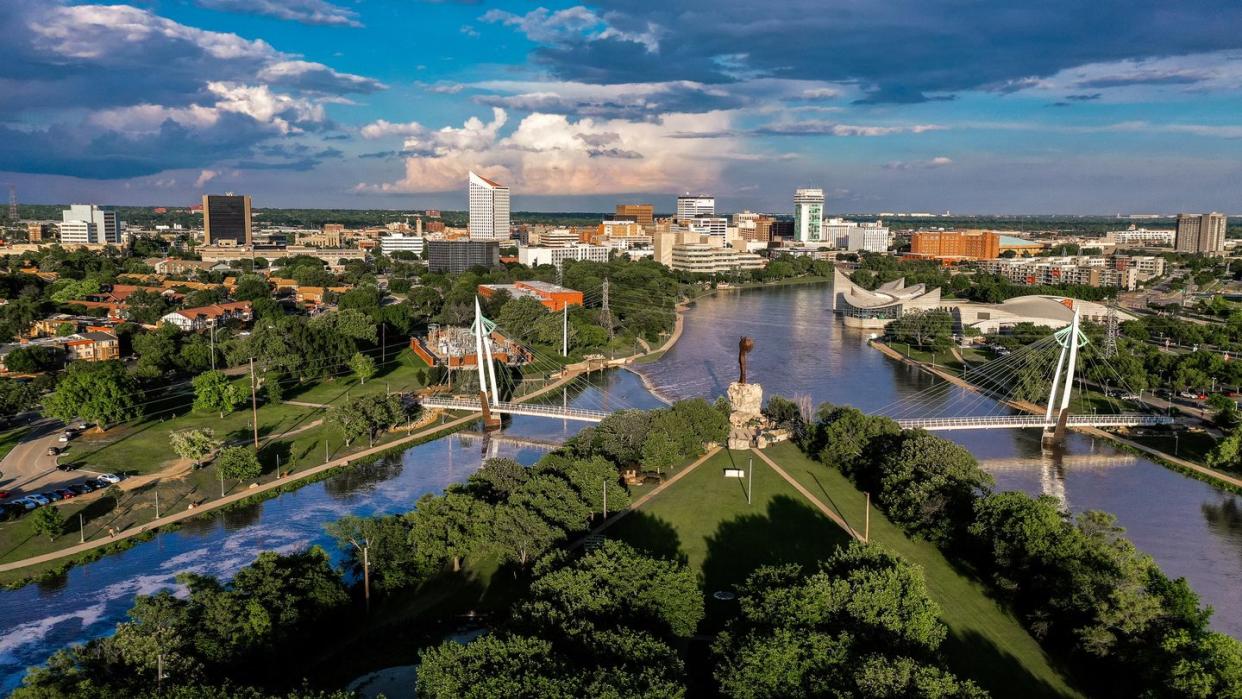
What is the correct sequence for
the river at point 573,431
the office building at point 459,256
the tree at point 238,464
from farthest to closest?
1. the office building at point 459,256
2. the tree at point 238,464
3. the river at point 573,431

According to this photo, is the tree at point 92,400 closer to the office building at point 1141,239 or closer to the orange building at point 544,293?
the orange building at point 544,293

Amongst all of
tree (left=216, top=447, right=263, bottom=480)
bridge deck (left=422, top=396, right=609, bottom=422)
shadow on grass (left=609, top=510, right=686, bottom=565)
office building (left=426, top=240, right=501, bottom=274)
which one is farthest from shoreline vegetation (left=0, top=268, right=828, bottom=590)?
office building (left=426, top=240, right=501, bottom=274)

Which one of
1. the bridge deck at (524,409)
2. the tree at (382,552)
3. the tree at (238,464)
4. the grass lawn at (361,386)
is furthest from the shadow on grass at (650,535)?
the grass lawn at (361,386)

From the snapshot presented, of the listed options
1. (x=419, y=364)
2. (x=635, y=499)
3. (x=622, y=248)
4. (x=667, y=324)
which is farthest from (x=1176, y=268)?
(x=635, y=499)

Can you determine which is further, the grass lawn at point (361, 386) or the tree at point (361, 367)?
the tree at point (361, 367)

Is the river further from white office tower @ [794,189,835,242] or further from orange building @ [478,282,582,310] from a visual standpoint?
white office tower @ [794,189,835,242]

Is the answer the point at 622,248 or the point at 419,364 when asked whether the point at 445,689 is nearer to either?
the point at 419,364

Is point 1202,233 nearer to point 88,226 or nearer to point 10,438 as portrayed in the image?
point 10,438
